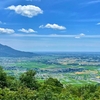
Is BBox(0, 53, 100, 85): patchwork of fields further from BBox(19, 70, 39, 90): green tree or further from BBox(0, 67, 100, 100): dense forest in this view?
BBox(0, 67, 100, 100): dense forest

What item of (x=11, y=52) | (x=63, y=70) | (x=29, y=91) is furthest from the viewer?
(x=11, y=52)

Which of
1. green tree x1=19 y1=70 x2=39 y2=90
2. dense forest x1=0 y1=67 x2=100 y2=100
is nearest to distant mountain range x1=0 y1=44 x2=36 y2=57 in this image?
dense forest x1=0 y1=67 x2=100 y2=100

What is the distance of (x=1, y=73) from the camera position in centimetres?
1600

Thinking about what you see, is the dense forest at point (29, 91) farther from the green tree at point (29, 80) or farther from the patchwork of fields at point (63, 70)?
the patchwork of fields at point (63, 70)

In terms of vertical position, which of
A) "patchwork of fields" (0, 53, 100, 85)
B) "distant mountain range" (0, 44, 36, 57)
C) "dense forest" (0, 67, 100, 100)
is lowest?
"patchwork of fields" (0, 53, 100, 85)

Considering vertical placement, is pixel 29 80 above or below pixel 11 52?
below

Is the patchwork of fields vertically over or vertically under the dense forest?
under

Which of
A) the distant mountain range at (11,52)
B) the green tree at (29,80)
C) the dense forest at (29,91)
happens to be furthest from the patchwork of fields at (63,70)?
the distant mountain range at (11,52)

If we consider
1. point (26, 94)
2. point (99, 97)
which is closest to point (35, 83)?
point (99, 97)

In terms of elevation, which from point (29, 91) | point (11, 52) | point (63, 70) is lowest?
point (63, 70)

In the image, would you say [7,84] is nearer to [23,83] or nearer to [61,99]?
[23,83]

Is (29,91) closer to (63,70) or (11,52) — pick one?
(63,70)

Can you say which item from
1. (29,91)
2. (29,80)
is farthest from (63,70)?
(29,91)

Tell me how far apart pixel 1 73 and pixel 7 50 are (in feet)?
490
